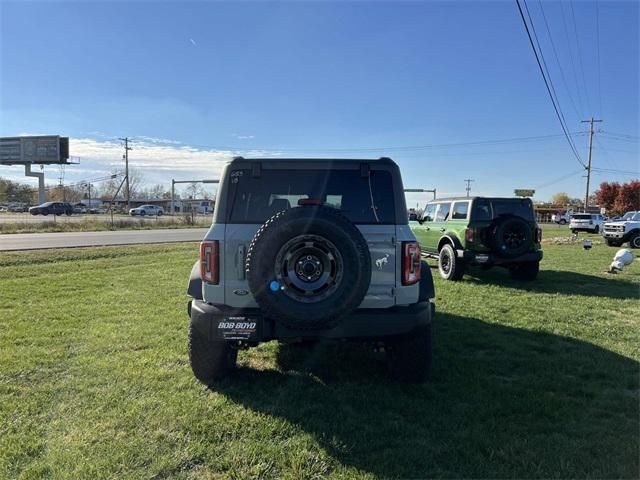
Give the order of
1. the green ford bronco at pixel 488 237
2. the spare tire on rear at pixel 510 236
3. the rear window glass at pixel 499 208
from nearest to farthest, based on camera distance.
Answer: the spare tire on rear at pixel 510 236 → the green ford bronco at pixel 488 237 → the rear window glass at pixel 499 208

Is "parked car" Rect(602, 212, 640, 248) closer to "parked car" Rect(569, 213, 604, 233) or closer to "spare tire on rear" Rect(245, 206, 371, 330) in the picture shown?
"parked car" Rect(569, 213, 604, 233)

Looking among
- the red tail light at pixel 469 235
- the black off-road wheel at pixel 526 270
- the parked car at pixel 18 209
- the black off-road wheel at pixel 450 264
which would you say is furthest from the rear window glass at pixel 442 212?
the parked car at pixel 18 209

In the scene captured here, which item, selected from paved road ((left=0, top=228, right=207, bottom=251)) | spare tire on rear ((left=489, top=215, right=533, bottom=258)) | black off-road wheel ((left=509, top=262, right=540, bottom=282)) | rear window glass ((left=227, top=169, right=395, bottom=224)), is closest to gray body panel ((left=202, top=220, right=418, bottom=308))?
rear window glass ((left=227, top=169, right=395, bottom=224))

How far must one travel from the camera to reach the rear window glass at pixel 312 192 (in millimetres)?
3793

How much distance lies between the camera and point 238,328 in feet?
11.4

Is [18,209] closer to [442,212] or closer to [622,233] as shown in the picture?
[442,212]

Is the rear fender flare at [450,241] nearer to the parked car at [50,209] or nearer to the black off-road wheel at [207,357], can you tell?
the black off-road wheel at [207,357]

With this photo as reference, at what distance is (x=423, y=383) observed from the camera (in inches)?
159

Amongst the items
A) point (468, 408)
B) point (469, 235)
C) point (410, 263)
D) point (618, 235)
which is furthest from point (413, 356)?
point (618, 235)

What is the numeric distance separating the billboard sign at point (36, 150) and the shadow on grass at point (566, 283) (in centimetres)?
6329

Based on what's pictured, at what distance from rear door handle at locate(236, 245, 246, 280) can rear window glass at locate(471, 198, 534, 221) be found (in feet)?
23.7

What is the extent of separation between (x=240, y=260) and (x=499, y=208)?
25.3ft

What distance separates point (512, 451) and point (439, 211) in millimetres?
8845

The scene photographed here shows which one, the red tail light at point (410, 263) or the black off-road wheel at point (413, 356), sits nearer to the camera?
the red tail light at point (410, 263)
